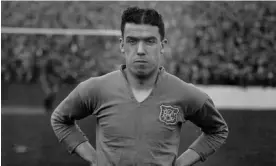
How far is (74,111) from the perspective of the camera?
2238 mm

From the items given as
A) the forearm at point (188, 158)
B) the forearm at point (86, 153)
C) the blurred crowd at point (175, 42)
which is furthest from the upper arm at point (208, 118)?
the blurred crowd at point (175, 42)

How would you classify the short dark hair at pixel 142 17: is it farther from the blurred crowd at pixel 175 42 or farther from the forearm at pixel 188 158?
the blurred crowd at pixel 175 42

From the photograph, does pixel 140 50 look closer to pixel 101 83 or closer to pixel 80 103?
pixel 101 83

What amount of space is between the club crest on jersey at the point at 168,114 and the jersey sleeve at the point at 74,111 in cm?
29

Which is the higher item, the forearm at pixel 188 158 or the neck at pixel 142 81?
the neck at pixel 142 81

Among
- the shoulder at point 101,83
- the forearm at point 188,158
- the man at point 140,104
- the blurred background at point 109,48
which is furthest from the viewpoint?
the blurred background at point 109,48

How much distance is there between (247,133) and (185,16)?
1.50 m

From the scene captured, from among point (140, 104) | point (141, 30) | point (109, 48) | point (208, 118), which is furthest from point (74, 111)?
point (109, 48)

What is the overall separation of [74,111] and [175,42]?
3.34 m

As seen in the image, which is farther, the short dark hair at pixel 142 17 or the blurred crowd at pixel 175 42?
the blurred crowd at pixel 175 42

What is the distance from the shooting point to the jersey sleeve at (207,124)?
7.19 feet

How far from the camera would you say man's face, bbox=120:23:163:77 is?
2090mm

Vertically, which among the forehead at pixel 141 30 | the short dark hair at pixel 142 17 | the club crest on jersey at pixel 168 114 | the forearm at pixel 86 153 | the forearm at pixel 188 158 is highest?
the short dark hair at pixel 142 17

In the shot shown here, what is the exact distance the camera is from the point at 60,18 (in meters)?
5.49
